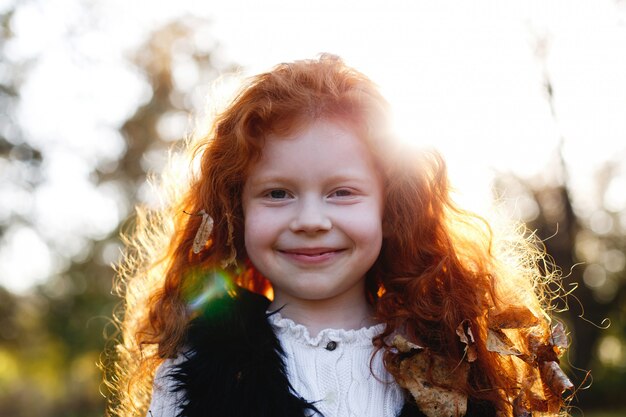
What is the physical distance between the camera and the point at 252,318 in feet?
7.68

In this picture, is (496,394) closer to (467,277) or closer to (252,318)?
(467,277)

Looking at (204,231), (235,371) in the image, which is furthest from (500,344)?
(204,231)

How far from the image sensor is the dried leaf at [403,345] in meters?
2.21

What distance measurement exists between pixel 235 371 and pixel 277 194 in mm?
572

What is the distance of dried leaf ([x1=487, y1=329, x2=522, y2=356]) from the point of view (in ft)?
7.23

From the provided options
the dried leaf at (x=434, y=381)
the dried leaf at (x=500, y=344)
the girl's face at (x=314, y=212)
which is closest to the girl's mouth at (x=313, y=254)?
the girl's face at (x=314, y=212)

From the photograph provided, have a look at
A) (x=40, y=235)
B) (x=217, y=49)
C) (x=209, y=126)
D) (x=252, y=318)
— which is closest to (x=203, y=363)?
(x=252, y=318)

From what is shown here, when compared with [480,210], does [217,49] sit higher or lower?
lower

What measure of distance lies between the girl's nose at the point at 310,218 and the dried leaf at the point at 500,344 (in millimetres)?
636

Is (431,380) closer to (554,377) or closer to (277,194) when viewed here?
(554,377)

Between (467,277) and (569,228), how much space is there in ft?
31.8

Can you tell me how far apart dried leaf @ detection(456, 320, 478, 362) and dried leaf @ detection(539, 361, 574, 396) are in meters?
0.23

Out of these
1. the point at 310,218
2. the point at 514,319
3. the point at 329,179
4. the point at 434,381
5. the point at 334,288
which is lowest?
the point at 434,381

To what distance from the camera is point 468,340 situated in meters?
2.27
